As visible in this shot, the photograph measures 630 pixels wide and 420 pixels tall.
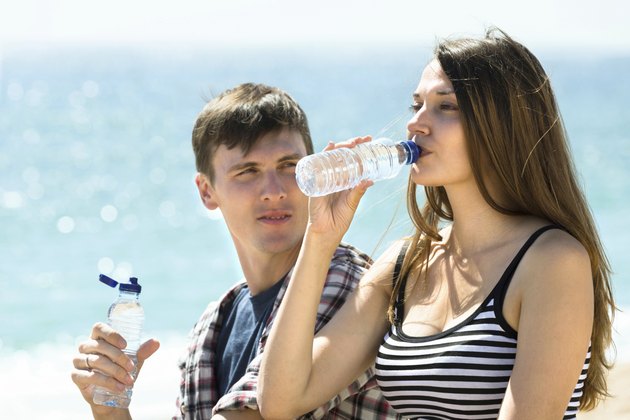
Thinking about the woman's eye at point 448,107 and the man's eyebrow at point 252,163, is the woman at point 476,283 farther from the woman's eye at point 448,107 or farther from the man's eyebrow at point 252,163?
the man's eyebrow at point 252,163

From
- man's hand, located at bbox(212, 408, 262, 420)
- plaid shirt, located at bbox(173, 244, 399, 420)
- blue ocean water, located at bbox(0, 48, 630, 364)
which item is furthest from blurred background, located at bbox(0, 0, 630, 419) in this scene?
man's hand, located at bbox(212, 408, 262, 420)

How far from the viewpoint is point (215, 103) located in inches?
150

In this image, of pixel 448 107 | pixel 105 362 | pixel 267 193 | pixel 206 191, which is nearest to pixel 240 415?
pixel 105 362

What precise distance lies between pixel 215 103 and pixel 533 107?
4.67 ft

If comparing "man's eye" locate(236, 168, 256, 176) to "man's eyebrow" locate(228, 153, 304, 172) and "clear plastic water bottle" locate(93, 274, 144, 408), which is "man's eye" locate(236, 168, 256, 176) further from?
"clear plastic water bottle" locate(93, 274, 144, 408)

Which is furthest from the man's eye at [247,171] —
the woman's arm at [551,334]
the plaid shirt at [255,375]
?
the woman's arm at [551,334]

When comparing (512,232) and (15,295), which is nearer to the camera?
(512,232)

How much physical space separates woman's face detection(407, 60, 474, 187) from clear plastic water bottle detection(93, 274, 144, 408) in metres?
1.09

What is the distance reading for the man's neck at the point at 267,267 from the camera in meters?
3.67

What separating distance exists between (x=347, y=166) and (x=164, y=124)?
16.5 metres

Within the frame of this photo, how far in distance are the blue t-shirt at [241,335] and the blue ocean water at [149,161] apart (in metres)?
4.90

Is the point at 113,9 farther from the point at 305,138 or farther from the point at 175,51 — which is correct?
the point at 305,138

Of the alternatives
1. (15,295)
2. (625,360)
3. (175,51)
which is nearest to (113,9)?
(175,51)

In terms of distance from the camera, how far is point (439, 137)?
2.79 m
